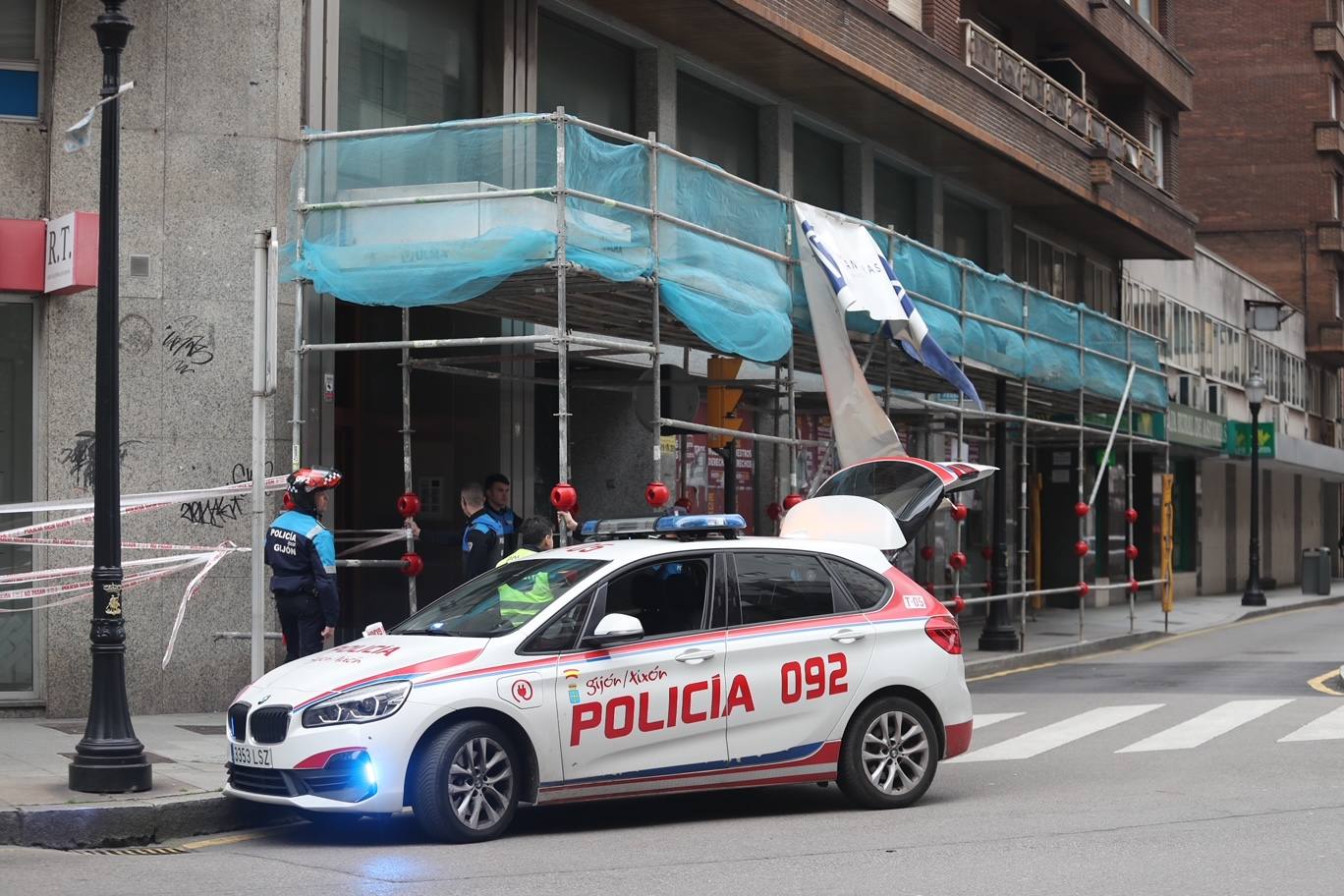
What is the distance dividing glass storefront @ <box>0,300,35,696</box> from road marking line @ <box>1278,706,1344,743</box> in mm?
9701

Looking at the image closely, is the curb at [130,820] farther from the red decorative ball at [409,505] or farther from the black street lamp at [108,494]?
the red decorative ball at [409,505]

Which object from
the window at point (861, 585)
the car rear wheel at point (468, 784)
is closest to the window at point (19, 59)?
the car rear wheel at point (468, 784)

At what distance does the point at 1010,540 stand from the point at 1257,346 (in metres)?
19.8

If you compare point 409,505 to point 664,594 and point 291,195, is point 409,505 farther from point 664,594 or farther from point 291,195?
point 664,594

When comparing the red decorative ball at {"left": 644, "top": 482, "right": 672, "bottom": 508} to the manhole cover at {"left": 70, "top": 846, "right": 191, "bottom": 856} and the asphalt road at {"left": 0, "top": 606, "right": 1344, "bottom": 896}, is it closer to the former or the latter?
the asphalt road at {"left": 0, "top": 606, "right": 1344, "bottom": 896}

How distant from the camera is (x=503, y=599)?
31.5 feet

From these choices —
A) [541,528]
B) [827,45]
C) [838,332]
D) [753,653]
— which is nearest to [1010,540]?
[827,45]

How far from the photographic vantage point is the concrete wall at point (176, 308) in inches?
521

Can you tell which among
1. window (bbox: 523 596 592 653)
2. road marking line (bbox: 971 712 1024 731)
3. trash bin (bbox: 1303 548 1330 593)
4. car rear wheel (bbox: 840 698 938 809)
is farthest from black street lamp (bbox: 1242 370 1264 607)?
window (bbox: 523 596 592 653)

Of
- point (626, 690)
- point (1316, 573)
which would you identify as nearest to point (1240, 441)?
point (1316, 573)

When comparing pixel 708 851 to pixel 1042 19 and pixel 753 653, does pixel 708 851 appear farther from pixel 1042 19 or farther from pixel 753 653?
pixel 1042 19

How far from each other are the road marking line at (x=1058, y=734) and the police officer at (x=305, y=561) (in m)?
4.64

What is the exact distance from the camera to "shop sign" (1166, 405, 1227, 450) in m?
34.2

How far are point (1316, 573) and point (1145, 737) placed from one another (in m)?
29.4
